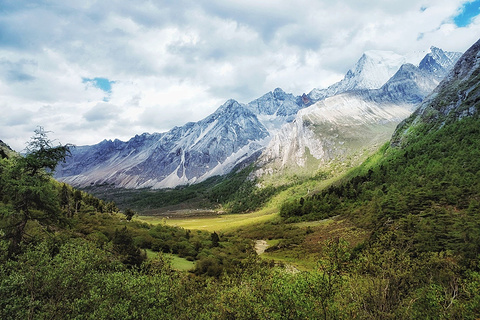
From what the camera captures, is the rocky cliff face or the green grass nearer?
the green grass

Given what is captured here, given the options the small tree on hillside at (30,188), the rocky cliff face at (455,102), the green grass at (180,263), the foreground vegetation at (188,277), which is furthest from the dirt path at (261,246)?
the rocky cliff face at (455,102)

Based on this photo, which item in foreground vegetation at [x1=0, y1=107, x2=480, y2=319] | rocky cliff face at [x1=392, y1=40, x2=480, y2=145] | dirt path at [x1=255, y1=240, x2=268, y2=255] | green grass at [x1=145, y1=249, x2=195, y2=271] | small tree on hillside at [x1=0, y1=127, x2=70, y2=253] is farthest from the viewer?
rocky cliff face at [x1=392, y1=40, x2=480, y2=145]

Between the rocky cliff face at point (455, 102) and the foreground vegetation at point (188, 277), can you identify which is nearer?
the foreground vegetation at point (188, 277)

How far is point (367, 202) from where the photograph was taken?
402 ft

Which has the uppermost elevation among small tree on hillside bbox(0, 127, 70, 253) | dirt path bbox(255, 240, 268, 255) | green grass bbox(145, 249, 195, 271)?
small tree on hillside bbox(0, 127, 70, 253)

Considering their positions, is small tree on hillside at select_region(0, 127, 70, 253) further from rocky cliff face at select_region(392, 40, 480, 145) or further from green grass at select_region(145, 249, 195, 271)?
rocky cliff face at select_region(392, 40, 480, 145)

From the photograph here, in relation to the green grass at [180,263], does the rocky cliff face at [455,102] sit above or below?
above

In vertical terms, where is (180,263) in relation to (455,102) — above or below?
below

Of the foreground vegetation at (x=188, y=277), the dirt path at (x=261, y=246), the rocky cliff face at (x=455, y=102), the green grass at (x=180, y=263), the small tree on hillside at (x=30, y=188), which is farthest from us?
the rocky cliff face at (x=455, y=102)

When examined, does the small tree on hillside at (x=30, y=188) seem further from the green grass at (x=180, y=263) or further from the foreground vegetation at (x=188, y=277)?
the green grass at (x=180, y=263)

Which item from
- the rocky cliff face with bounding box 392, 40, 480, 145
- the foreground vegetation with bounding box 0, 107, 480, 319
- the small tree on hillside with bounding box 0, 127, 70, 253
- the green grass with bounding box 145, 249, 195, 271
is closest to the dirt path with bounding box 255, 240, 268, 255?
the foreground vegetation with bounding box 0, 107, 480, 319

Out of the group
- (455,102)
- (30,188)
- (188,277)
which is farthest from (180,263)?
(455,102)

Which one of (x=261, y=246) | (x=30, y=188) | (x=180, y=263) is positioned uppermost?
(x=30, y=188)

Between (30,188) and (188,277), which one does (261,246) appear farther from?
(30,188)
